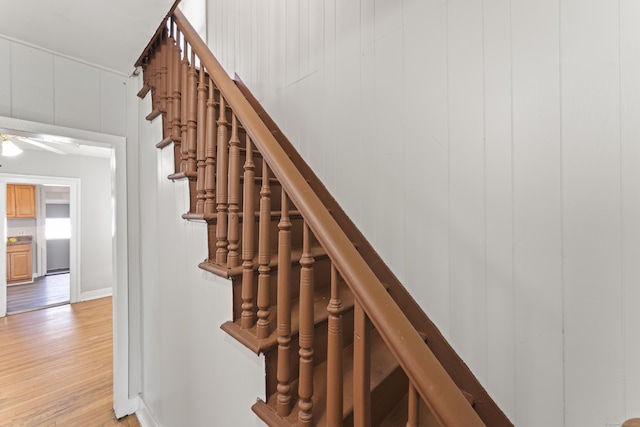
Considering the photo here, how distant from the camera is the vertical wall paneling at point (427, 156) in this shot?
3.99 ft

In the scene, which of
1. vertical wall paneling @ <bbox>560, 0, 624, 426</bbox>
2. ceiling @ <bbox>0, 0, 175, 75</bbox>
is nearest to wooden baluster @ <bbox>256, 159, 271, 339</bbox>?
vertical wall paneling @ <bbox>560, 0, 624, 426</bbox>

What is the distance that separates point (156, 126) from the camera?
5.77 ft

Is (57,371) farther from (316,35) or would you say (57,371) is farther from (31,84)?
(316,35)

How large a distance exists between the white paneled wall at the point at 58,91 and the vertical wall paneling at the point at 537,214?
2.39m

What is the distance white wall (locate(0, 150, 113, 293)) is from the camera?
4.53m

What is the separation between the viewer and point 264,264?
3.15 ft

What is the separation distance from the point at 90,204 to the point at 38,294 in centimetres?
189

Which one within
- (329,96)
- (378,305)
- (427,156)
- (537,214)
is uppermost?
(329,96)

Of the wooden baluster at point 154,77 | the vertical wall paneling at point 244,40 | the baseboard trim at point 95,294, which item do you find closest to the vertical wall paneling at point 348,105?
the vertical wall paneling at point 244,40

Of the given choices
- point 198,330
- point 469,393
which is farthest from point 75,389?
point 469,393

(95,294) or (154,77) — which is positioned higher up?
(154,77)

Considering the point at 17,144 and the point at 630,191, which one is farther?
the point at 17,144

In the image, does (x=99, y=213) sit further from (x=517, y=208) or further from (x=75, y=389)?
(x=517, y=208)

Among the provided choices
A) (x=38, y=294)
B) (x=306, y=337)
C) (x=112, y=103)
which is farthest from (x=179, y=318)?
(x=38, y=294)
